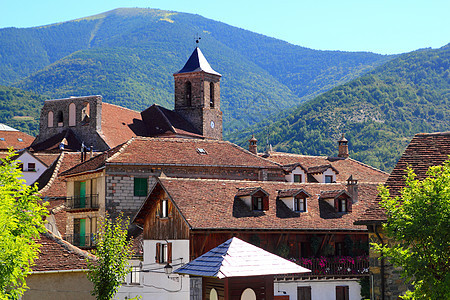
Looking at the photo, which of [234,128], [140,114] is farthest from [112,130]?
[234,128]

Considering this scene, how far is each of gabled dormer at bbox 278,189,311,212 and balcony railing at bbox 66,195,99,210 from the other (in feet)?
43.4

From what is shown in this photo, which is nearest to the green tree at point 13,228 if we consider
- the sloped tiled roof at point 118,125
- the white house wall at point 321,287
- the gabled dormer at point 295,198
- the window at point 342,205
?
the white house wall at point 321,287

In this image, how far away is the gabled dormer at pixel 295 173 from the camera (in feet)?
177

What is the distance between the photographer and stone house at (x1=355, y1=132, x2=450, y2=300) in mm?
25359

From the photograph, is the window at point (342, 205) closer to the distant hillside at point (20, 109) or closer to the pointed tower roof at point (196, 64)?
the pointed tower roof at point (196, 64)

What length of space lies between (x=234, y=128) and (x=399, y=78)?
1340 inches

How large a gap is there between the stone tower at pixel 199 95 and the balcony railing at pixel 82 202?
32.1m

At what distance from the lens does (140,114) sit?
78.9 metres

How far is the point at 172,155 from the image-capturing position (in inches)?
1871

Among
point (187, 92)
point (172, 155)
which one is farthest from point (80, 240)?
point (187, 92)

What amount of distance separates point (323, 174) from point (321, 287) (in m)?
19.7

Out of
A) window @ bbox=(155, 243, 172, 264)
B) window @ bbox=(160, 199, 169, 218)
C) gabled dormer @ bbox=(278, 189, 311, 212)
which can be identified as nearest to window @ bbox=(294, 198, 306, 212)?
gabled dormer @ bbox=(278, 189, 311, 212)

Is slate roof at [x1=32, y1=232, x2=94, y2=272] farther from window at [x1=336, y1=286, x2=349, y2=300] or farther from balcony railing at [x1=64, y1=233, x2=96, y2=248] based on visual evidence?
balcony railing at [x1=64, y1=233, x2=96, y2=248]

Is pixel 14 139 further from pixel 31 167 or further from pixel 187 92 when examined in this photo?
pixel 31 167
